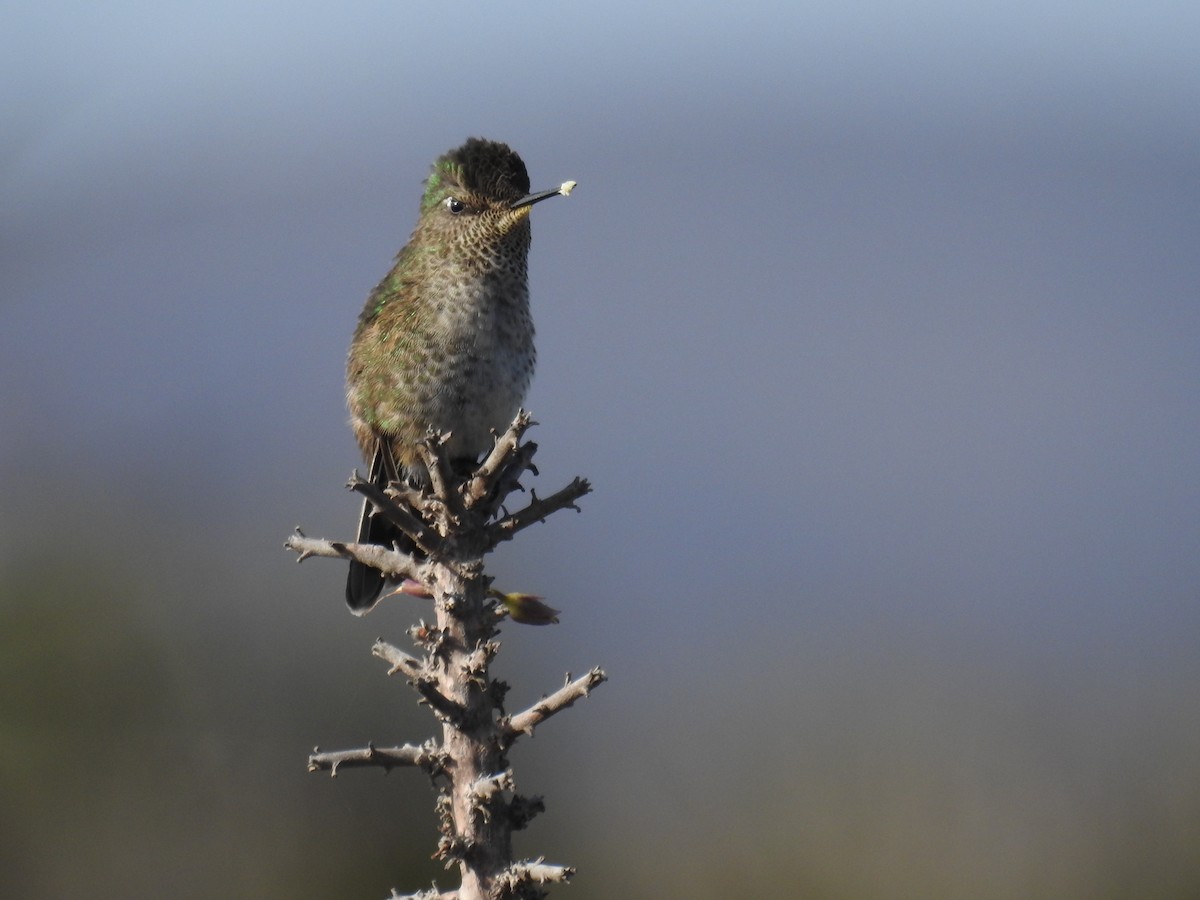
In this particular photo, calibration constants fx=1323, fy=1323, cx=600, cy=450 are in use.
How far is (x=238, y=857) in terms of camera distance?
11.0 metres

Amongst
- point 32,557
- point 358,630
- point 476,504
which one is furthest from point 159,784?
point 476,504

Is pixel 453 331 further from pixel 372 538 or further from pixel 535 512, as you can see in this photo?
pixel 535 512

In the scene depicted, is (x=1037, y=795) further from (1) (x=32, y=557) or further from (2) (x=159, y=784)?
(1) (x=32, y=557)

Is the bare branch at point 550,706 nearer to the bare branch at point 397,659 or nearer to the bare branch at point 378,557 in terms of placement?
the bare branch at point 397,659

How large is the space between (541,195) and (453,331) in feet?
1.87

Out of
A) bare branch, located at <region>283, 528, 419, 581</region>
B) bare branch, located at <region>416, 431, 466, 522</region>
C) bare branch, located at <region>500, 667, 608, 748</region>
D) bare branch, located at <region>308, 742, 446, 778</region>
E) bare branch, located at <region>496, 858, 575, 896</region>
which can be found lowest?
bare branch, located at <region>496, 858, 575, 896</region>

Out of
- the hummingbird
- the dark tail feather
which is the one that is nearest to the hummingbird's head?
the hummingbird

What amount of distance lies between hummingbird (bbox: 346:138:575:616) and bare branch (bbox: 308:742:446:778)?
1843 millimetres

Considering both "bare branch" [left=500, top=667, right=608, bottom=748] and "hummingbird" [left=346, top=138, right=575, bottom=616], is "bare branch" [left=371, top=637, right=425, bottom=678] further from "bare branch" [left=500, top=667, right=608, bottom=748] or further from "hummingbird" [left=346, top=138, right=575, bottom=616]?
"hummingbird" [left=346, top=138, right=575, bottom=616]

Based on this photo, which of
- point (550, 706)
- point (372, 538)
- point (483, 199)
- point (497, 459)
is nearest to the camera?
point (550, 706)

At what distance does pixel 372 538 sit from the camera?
4535 mm

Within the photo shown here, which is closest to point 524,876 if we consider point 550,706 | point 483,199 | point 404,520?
point 550,706

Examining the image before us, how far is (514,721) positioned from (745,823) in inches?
465

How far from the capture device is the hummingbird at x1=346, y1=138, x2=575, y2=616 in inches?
181
